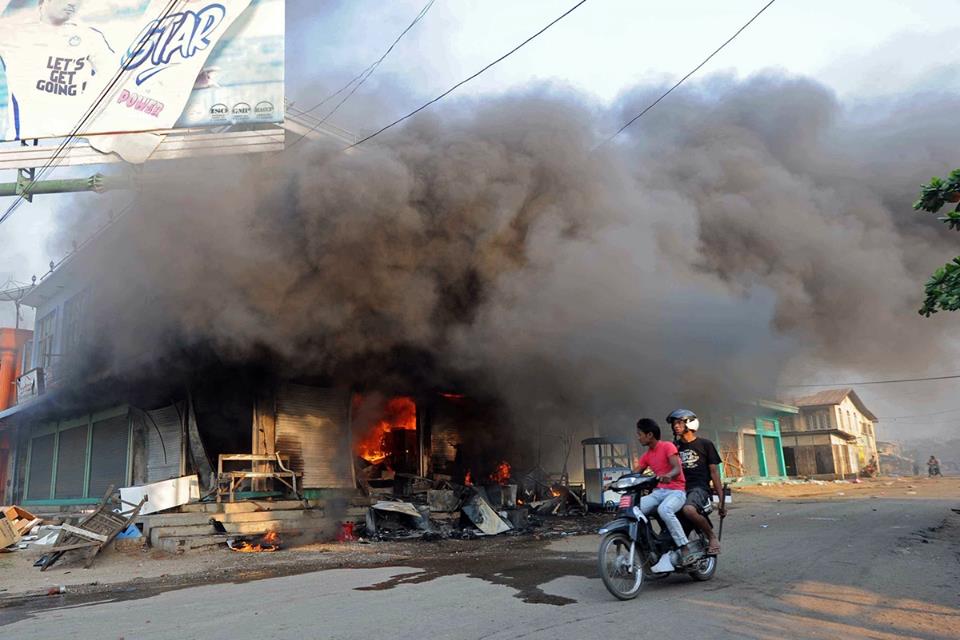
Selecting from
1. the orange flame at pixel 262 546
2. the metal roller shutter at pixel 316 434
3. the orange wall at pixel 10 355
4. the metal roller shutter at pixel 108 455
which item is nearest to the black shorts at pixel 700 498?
the orange flame at pixel 262 546

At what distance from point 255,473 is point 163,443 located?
346 centimetres

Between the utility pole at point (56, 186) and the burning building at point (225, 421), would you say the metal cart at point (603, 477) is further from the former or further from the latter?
the utility pole at point (56, 186)

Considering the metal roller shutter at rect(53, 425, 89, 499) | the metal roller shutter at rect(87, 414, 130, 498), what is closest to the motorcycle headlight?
the metal roller shutter at rect(87, 414, 130, 498)

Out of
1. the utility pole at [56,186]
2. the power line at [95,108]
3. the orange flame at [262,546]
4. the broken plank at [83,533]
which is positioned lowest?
the orange flame at [262,546]

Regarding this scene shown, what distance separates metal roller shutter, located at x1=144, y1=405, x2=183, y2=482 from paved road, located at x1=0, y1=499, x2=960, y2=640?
302 inches

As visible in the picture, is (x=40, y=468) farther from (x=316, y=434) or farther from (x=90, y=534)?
(x=90, y=534)

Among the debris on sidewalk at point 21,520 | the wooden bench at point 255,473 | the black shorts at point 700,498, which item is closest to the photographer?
the black shorts at point 700,498

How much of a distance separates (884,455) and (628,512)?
7206 centimetres

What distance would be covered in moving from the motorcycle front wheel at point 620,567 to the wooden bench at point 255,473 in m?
8.35

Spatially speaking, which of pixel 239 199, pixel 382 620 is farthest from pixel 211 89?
pixel 382 620

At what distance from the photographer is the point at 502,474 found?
→ 55.7 ft

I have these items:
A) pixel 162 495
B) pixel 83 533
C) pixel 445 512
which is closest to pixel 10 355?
pixel 162 495

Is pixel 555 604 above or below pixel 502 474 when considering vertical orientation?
below

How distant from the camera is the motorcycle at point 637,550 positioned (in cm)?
498
